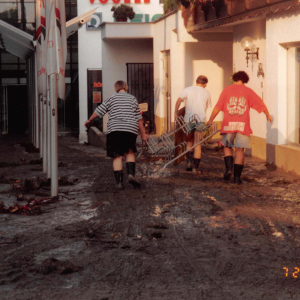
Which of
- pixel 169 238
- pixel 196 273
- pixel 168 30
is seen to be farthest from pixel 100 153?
pixel 196 273

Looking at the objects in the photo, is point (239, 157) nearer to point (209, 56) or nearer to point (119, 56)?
point (209, 56)

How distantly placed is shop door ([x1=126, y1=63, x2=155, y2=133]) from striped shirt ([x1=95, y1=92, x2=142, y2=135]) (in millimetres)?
13280

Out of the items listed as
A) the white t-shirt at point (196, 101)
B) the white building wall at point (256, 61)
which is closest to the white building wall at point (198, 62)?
the white building wall at point (256, 61)

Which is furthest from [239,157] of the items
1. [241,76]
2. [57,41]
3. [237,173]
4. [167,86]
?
[167,86]

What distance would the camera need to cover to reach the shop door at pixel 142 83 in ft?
75.8

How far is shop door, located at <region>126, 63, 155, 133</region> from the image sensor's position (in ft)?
75.8

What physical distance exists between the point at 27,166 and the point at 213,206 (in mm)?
6418

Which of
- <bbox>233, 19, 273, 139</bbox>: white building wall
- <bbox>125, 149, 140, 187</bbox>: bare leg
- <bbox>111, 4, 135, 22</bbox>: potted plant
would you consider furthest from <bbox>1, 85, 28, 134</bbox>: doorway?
<bbox>125, 149, 140, 187</bbox>: bare leg

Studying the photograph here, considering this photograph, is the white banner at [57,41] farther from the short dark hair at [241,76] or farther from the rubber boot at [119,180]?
the short dark hair at [241,76]

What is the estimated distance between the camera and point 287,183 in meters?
10.1

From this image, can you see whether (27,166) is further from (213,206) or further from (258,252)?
(258,252)

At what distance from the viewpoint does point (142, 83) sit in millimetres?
23422

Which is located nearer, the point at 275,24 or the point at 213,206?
the point at 213,206

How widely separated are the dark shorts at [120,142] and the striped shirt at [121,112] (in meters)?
0.07
